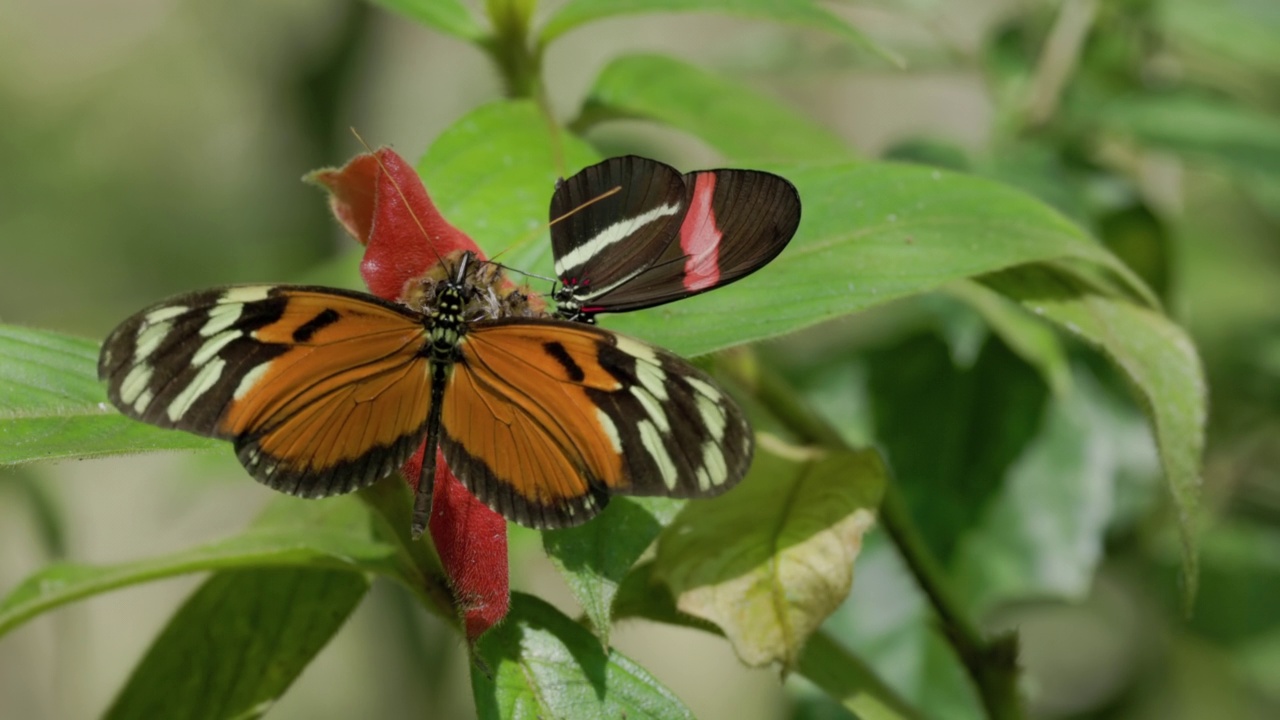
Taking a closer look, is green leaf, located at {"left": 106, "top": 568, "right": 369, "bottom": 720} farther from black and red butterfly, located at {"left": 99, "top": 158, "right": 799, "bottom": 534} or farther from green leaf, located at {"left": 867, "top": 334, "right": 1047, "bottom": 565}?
green leaf, located at {"left": 867, "top": 334, "right": 1047, "bottom": 565}

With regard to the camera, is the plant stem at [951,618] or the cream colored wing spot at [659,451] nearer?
the cream colored wing spot at [659,451]

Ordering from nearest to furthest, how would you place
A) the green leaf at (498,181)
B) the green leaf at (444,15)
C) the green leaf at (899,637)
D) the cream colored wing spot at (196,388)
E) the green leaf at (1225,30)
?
the cream colored wing spot at (196,388) < the green leaf at (498,181) < the green leaf at (444,15) < the green leaf at (899,637) < the green leaf at (1225,30)

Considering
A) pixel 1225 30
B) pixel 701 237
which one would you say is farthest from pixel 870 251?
pixel 1225 30

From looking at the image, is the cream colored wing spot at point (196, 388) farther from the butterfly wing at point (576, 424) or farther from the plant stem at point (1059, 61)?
the plant stem at point (1059, 61)

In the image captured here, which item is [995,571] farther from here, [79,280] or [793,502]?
[79,280]

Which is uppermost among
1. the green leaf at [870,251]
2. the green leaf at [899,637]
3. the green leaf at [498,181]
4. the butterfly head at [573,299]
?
the green leaf at [498,181]

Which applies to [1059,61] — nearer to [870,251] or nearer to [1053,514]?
[1053,514]

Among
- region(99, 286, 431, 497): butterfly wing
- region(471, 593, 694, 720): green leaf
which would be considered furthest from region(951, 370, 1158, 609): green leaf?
region(99, 286, 431, 497): butterfly wing

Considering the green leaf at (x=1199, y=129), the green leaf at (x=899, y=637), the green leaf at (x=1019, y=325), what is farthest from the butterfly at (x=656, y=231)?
the green leaf at (x=1199, y=129)
